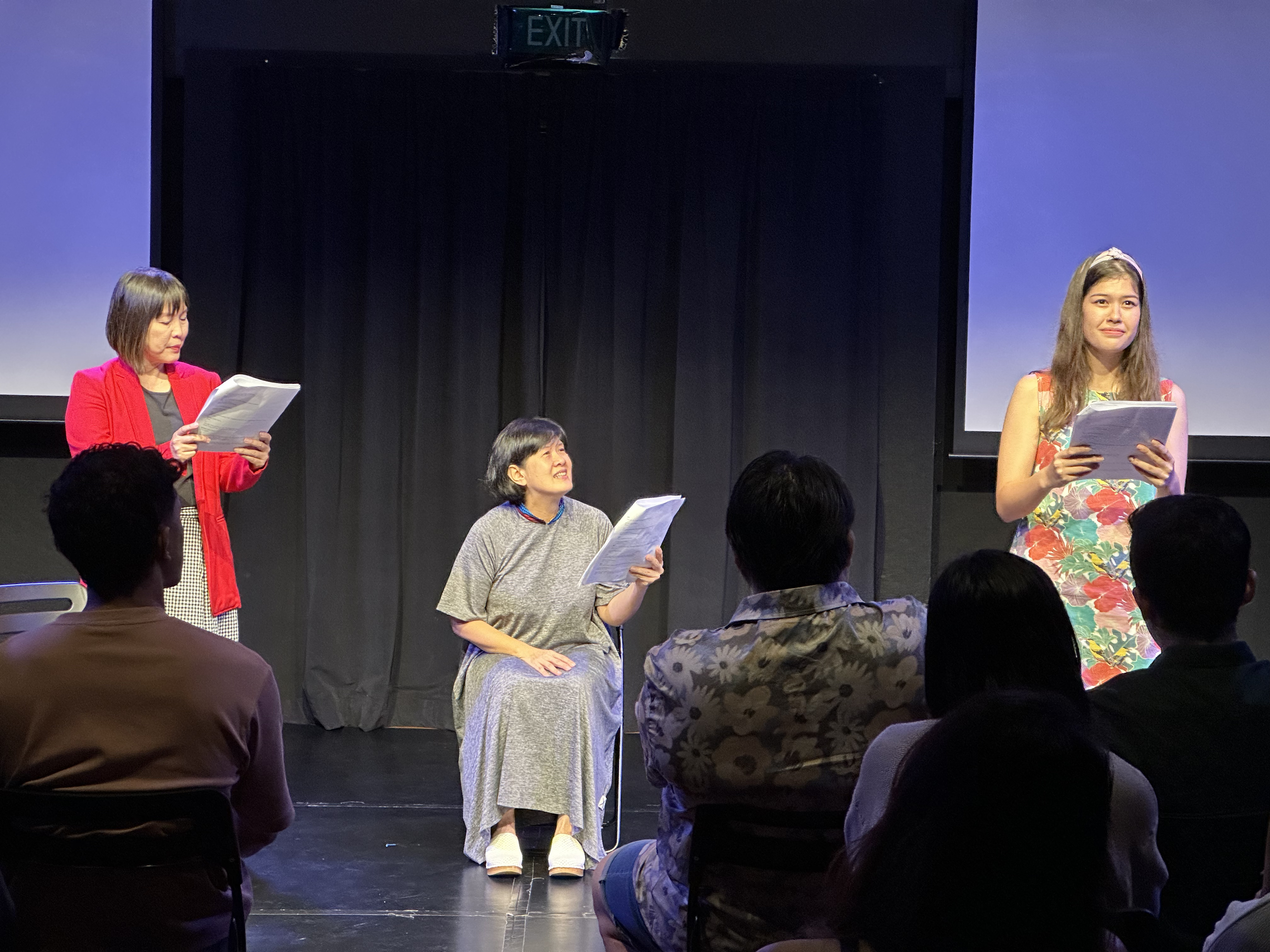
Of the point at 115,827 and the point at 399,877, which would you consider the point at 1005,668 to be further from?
the point at 399,877

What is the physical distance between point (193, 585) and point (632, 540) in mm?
1162

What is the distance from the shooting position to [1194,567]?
1.73 m

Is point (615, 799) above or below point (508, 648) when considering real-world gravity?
below

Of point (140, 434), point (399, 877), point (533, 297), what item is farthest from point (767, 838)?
point (533, 297)

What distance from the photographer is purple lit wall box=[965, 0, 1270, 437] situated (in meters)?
4.41

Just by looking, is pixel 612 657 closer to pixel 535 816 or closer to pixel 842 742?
pixel 535 816

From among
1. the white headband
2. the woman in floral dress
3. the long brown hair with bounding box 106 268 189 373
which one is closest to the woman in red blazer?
the long brown hair with bounding box 106 268 189 373

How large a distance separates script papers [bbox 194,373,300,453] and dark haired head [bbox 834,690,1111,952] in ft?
7.30

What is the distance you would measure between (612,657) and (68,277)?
8.42 ft

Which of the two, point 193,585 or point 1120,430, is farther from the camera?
point 193,585

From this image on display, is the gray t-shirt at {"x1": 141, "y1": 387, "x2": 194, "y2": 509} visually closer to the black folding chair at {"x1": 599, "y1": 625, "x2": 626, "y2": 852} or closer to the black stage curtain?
the black folding chair at {"x1": 599, "y1": 625, "x2": 626, "y2": 852}

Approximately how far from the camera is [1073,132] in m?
4.46

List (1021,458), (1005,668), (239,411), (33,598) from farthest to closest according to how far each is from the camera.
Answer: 1. (239,411)
2. (1021,458)
3. (33,598)
4. (1005,668)

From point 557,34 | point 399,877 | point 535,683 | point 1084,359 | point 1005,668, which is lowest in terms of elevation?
point 399,877
